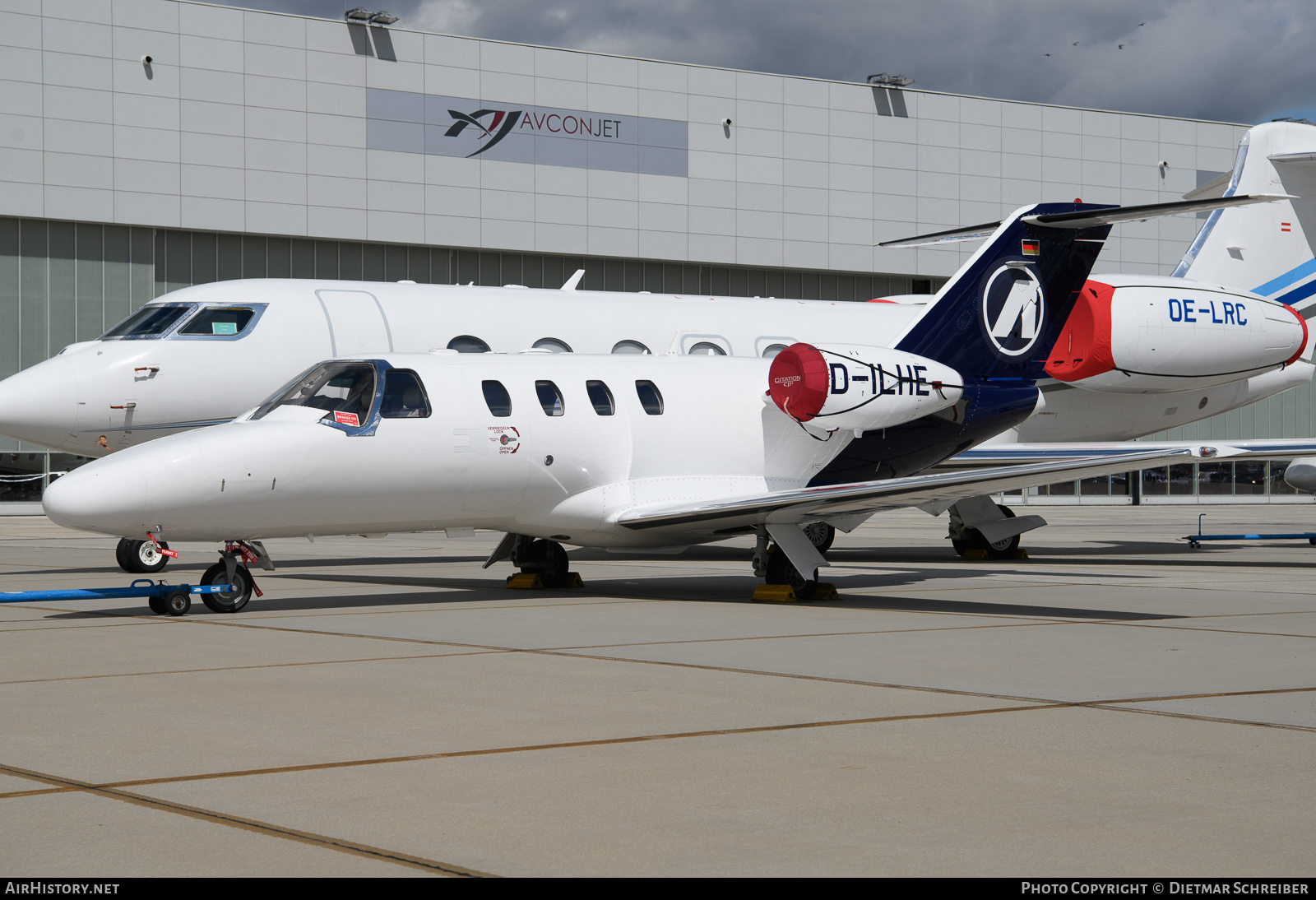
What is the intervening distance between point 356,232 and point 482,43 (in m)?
6.85

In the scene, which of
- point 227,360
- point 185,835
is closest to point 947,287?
point 227,360

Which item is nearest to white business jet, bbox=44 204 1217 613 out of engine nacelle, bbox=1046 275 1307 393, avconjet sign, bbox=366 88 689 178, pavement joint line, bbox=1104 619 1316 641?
pavement joint line, bbox=1104 619 1316 641

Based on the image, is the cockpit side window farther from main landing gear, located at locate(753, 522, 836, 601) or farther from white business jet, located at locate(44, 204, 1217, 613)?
main landing gear, located at locate(753, 522, 836, 601)

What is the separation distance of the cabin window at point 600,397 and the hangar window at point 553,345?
17.4ft

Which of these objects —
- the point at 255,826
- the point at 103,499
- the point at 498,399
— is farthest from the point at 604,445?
the point at 255,826

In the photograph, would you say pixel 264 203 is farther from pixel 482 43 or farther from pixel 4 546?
pixel 4 546

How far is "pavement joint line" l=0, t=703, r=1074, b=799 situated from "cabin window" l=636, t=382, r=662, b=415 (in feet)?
24.8

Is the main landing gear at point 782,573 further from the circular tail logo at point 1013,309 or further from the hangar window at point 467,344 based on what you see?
the hangar window at point 467,344

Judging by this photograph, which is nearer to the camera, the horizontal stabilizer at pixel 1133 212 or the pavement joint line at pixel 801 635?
the pavement joint line at pixel 801 635

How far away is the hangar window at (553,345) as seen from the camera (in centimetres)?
1942

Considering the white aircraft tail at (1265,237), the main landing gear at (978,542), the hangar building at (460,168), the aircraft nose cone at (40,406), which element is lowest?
the main landing gear at (978,542)

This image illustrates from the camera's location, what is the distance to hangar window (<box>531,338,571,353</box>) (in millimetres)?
19422

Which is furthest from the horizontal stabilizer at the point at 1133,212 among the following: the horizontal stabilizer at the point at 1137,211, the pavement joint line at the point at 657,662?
the pavement joint line at the point at 657,662

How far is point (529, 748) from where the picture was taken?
20.3 ft
